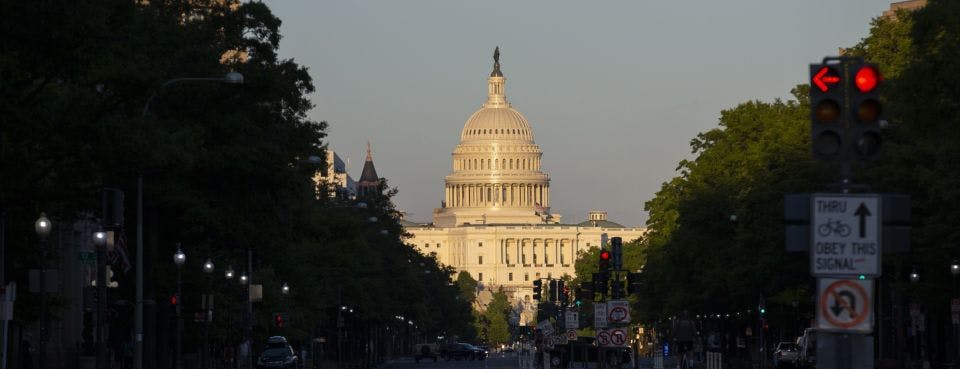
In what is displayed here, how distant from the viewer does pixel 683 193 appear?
11212 centimetres

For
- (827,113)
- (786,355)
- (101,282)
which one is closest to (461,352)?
(786,355)

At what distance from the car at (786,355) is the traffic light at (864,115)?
59419 millimetres

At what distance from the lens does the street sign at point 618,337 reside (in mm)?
58875

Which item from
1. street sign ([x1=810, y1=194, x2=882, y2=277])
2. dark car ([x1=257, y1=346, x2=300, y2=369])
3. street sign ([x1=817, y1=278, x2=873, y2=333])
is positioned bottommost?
dark car ([x1=257, y1=346, x2=300, y2=369])

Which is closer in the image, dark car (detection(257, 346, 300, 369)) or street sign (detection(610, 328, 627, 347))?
street sign (detection(610, 328, 627, 347))

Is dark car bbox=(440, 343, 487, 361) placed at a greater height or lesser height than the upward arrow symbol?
lesser

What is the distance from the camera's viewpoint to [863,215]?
24.5 m

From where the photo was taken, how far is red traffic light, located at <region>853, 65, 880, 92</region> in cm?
2417

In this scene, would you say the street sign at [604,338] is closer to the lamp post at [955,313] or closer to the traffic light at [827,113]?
the lamp post at [955,313]

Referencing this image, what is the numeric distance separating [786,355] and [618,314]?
29.1m

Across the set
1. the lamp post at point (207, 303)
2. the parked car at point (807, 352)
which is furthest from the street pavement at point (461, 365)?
the lamp post at point (207, 303)

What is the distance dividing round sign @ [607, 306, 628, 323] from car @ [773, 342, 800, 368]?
86.7 ft

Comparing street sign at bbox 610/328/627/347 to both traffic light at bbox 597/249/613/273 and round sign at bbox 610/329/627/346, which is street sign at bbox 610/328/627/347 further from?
traffic light at bbox 597/249/613/273

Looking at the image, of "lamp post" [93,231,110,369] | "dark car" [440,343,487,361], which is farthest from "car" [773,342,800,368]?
"dark car" [440,343,487,361]
